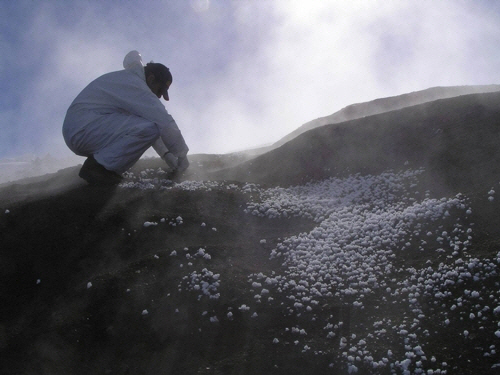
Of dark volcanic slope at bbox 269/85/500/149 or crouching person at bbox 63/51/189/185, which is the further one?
dark volcanic slope at bbox 269/85/500/149

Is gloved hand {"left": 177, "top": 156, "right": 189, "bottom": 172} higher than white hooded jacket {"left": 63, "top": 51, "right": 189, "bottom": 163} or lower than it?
lower

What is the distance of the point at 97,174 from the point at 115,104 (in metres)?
0.93

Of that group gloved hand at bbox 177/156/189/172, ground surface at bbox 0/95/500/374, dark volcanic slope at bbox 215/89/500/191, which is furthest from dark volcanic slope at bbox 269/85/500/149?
ground surface at bbox 0/95/500/374

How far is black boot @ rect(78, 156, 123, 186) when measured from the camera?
5367 millimetres

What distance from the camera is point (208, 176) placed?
6.64m

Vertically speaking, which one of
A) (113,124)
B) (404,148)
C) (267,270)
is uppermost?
(113,124)

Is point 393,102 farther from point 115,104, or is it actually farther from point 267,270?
point 267,270

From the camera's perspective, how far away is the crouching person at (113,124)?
17.4 feet

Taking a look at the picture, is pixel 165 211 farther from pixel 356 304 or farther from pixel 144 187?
pixel 356 304

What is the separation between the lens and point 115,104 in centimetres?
546

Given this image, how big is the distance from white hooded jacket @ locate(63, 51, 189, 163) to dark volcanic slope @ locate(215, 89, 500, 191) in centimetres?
181

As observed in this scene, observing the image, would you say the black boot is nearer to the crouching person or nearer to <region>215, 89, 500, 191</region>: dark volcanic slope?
the crouching person

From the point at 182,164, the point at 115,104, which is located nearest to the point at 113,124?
→ the point at 115,104

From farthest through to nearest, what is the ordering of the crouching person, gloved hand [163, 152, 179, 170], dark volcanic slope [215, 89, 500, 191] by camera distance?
gloved hand [163, 152, 179, 170] → the crouching person → dark volcanic slope [215, 89, 500, 191]
